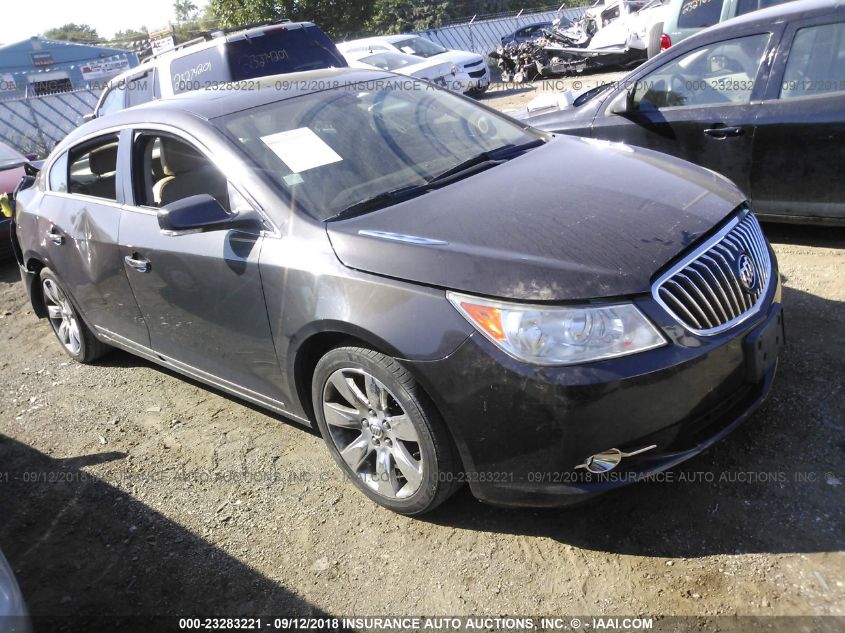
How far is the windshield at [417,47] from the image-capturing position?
16.7 metres

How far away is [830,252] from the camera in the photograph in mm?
4586

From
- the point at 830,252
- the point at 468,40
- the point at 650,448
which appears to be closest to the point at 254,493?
the point at 650,448

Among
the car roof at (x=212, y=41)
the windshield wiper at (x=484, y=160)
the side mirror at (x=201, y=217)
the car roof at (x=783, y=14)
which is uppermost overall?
the car roof at (x=212, y=41)

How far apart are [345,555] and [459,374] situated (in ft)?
3.20

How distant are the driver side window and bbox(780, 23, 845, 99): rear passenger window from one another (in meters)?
0.21

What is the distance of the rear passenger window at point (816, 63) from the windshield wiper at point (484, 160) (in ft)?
6.20

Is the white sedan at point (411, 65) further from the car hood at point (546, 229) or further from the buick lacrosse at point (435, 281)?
the car hood at point (546, 229)

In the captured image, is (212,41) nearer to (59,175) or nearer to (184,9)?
(59,175)

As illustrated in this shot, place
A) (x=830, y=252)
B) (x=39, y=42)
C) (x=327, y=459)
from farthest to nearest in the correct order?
(x=39, y=42), (x=830, y=252), (x=327, y=459)

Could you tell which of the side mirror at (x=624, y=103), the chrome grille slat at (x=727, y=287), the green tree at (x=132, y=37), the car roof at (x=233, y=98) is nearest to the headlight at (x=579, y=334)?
the chrome grille slat at (x=727, y=287)

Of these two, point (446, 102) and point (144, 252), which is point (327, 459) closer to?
point (144, 252)

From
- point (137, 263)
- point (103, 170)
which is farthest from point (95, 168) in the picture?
point (137, 263)

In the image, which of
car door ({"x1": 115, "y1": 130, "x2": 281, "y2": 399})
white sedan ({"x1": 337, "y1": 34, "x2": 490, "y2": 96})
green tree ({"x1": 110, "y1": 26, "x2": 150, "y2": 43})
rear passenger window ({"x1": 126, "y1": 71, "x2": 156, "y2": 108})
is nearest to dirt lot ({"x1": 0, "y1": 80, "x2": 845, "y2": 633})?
car door ({"x1": 115, "y1": 130, "x2": 281, "y2": 399})

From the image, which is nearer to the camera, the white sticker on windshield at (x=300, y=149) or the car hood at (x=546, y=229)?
the car hood at (x=546, y=229)
